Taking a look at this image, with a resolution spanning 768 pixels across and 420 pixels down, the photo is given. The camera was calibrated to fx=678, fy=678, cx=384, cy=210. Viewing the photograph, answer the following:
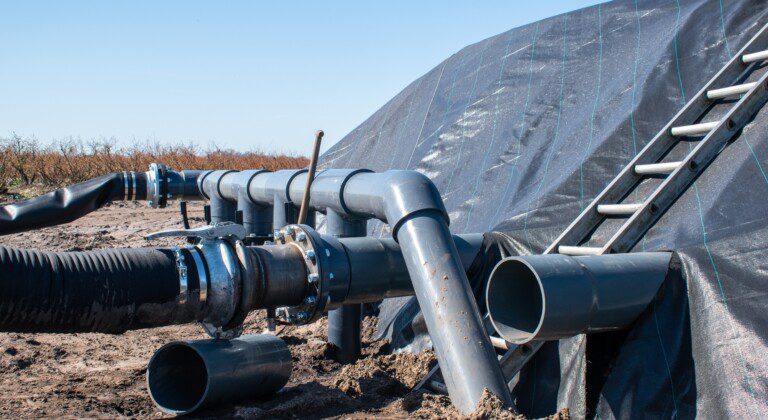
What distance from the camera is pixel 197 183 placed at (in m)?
6.11

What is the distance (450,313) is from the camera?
107 inches

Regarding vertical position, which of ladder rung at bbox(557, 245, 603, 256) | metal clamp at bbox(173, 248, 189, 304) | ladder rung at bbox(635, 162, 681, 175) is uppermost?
ladder rung at bbox(635, 162, 681, 175)

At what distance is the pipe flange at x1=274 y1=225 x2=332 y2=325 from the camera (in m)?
3.16

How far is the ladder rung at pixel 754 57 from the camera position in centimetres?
395

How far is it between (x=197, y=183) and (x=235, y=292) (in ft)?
10.9

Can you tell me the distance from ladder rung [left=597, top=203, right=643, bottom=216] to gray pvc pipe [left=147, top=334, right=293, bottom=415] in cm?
184

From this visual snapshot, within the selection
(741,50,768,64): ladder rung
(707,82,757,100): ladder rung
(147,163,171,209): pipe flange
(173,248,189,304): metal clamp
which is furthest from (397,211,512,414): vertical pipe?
(147,163,171,209): pipe flange

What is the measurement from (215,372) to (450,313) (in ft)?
4.05

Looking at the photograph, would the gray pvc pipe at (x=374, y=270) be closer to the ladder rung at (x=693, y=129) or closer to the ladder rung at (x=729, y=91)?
the ladder rung at (x=693, y=129)

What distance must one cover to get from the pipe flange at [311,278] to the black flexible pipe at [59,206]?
4.78 feet

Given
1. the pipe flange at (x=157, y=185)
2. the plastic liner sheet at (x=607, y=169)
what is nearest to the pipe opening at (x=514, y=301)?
the plastic liner sheet at (x=607, y=169)

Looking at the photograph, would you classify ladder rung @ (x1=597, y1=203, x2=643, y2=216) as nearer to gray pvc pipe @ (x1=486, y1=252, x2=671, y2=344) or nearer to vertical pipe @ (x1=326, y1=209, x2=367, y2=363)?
gray pvc pipe @ (x1=486, y1=252, x2=671, y2=344)

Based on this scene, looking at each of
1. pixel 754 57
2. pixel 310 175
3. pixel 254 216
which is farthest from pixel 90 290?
pixel 754 57

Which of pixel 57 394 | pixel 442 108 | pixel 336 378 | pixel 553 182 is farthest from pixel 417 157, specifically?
pixel 57 394
